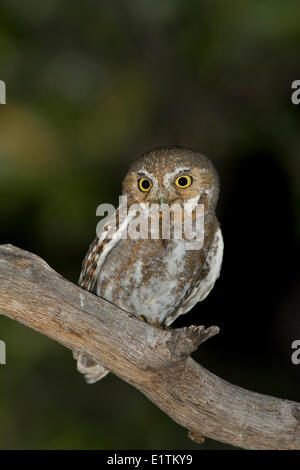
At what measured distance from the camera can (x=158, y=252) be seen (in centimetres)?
322

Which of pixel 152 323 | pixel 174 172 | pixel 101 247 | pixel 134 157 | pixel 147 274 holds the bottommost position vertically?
pixel 152 323

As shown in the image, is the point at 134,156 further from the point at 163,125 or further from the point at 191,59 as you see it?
the point at 191,59

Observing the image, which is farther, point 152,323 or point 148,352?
point 152,323

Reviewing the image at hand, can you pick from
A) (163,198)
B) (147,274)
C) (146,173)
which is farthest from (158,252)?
(146,173)

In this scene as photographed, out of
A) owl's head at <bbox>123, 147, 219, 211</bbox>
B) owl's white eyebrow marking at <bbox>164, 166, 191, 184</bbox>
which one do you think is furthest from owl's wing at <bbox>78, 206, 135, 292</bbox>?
owl's white eyebrow marking at <bbox>164, 166, 191, 184</bbox>

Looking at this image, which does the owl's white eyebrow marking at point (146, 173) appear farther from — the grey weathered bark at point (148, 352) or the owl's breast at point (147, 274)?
the grey weathered bark at point (148, 352)

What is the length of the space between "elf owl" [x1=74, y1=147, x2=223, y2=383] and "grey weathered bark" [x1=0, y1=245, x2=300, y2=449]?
57 cm

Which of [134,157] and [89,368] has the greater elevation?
[134,157]

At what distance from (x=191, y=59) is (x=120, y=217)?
190cm

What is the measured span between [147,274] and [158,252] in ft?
0.41

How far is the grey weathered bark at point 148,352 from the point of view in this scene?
259 centimetres

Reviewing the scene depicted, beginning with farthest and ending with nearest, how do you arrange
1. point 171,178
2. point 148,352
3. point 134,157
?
point 134,157
point 171,178
point 148,352

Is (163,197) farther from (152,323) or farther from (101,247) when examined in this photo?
(152,323)

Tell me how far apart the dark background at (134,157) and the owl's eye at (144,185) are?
135cm
